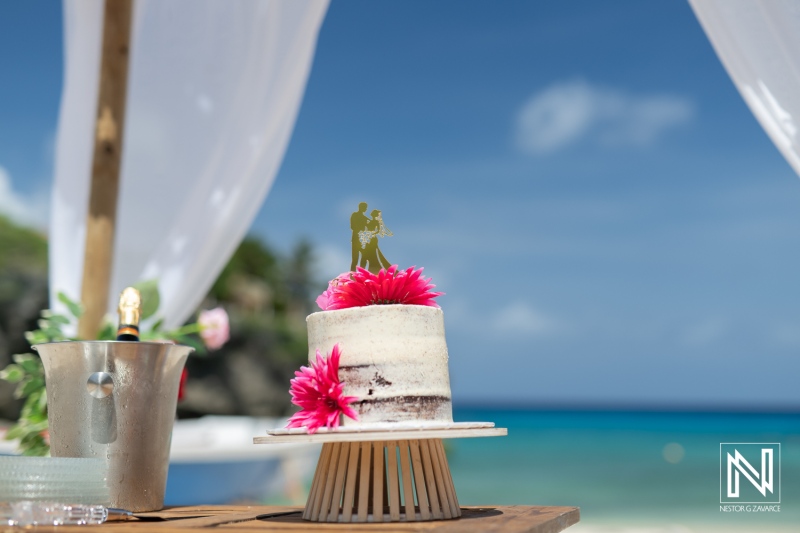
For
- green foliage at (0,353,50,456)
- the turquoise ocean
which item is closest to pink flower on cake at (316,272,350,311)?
green foliage at (0,353,50,456)

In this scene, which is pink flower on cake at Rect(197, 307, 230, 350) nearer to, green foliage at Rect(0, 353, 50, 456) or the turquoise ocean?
green foliage at Rect(0, 353, 50, 456)

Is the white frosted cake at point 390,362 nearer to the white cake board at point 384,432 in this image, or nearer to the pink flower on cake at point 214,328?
the white cake board at point 384,432

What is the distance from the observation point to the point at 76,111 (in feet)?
8.00

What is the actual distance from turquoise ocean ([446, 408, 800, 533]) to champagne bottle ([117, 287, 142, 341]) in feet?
19.1

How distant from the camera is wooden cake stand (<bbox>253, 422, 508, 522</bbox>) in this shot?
44.9 inches

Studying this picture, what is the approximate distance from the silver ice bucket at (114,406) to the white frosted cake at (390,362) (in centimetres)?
25


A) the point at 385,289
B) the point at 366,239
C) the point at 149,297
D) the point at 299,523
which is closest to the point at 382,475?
the point at 299,523

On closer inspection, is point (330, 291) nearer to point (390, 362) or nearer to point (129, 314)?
point (390, 362)

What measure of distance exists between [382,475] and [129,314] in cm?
48

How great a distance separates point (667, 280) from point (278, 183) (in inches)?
464

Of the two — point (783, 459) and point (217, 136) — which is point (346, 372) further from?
point (783, 459)

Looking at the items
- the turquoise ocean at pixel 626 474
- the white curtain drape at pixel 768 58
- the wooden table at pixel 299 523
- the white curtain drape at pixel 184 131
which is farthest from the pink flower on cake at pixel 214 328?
the turquoise ocean at pixel 626 474

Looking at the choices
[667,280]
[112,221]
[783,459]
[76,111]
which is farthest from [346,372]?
[667,280]

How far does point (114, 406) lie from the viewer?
1.26m
